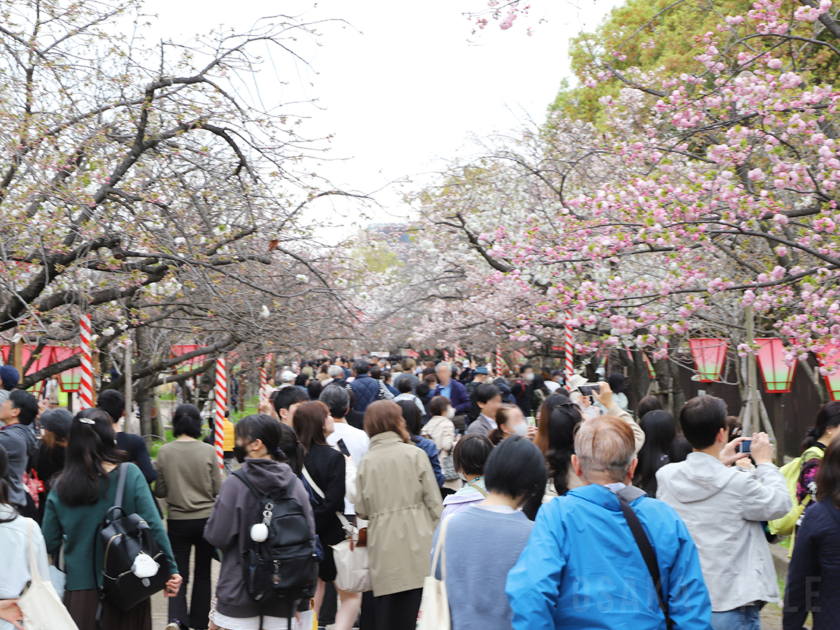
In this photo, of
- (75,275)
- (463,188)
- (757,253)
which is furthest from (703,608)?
(463,188)

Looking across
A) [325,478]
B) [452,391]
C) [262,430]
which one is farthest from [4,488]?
[452,391]

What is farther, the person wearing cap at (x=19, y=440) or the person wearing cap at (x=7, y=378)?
the person wearing cap at (x=7, y=378)

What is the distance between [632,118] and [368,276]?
19.4ft

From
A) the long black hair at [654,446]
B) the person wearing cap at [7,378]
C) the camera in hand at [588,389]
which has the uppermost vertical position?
the person wearing cap at [7,378]

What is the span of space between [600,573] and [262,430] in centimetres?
224

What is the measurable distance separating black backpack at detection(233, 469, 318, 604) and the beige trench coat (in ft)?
2.14

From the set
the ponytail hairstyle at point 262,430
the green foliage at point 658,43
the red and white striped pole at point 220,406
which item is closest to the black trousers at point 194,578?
the ponytail hairstyle at point 262,430

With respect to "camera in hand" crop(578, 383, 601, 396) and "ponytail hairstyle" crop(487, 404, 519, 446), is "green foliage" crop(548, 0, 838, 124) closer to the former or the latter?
"camera in hand" crop(578, 383, 601, 396)

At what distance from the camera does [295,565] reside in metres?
3.99

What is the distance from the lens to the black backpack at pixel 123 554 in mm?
3871

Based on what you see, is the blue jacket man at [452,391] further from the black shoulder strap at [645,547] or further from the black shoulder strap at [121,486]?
the black shoulder strap at [645,547]

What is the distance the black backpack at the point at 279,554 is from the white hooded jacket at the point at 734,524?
1.93 meters

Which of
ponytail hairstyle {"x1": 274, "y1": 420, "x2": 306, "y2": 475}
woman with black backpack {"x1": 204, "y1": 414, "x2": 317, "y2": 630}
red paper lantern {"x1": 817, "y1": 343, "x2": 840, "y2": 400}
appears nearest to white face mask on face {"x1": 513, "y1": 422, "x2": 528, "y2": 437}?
ponytail hairstyle {"x1": 274, "y1": 420, "x2": 306, "y2": 475}

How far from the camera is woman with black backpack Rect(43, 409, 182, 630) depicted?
3.94 m
